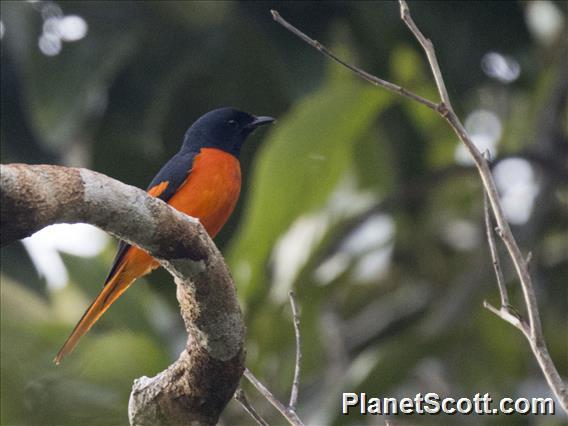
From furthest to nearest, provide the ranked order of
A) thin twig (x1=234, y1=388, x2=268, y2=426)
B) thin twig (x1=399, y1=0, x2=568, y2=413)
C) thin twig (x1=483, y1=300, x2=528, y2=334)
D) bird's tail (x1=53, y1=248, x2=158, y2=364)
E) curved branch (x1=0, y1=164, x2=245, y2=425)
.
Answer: bird's tail (x1=53, y1=248, x2=158, y2=364)
thin twig (x1=234, y1=388, x2=268, y2=426)
thin twig (x1=483, y1=300, x2=528, y2=334)
thin twig (x1=399, y1=0, x2=568, y2=413)
curved branch (x1=0, y1=164, x2=245, y2=425)

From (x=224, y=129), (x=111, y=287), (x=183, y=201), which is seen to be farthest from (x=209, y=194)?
(x=224, y=129)

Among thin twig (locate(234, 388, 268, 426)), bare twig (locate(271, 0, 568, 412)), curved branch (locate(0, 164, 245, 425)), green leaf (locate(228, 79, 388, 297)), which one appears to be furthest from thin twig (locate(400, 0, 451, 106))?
green leaf (locate(228, 79, 388, 297))

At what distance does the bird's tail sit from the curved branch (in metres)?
1.26

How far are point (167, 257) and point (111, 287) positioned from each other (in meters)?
1.69

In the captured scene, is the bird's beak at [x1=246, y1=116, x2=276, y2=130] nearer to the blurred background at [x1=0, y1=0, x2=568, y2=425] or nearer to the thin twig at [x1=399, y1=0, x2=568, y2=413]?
the blurred background at [x1=0, y1=0, x2=568, y2=425]

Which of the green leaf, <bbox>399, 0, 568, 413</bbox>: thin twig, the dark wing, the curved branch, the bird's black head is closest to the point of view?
the curved branch

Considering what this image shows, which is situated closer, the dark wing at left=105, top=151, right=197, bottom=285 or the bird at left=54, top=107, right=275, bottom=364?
the bird at left=54, top=107, right=275, bottom=364

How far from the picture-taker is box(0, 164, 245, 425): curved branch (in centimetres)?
242

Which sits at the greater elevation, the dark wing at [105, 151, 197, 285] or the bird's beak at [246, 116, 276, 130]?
the bird's beak at [246, 116, 276, 130]

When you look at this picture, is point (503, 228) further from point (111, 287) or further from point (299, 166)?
point (299, 166)

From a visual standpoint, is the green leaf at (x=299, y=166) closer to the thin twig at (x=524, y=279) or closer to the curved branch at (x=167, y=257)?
the curved branch at (x=167, y=257)

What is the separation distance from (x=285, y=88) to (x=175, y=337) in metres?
1.32

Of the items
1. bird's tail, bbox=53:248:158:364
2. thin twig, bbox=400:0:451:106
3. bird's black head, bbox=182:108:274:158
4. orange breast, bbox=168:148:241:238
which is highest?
bird's black head, bbox=182:108:274:158

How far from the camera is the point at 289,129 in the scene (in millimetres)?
5352
